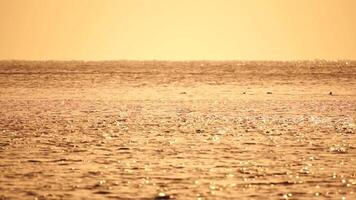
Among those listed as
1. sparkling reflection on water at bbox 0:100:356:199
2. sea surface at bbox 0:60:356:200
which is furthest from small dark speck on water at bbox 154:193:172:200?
sparkling reflection on water at bbox 0:100:356:199

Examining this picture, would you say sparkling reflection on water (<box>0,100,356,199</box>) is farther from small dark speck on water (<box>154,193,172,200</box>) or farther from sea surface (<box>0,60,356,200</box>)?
small dark speck on water (<box>154,193,172,200</box>)

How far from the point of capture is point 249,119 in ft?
148

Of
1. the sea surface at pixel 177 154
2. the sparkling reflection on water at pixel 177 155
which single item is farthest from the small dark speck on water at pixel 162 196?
the sparkling reflection on water at pixel 177 155

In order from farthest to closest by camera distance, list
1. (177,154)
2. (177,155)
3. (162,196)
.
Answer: (177,154)
(177,155)
(162,196)

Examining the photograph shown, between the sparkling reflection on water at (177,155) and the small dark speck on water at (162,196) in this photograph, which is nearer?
the small dark speck on water at (162,196)

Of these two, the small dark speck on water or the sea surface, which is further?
the sea surface

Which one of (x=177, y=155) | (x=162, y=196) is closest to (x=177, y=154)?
(x=177, y=155)

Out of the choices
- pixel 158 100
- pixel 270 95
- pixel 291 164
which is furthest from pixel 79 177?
pixel 270 95

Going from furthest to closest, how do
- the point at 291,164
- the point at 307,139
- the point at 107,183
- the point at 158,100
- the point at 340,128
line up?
the point at 158,100 < the point at 340,128 < the point at 307,139 < the point at 291,164 < the point at 107,183

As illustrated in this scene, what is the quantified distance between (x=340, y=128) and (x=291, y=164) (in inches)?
512

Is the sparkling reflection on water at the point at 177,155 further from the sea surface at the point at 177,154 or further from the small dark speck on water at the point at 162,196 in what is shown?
the small dark speck on water at the point at 162,196

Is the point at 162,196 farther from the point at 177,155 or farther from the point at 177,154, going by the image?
the point at 177,154

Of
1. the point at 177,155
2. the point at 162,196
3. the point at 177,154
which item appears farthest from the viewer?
the point at 177,154

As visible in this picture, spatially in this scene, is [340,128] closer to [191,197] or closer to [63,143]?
[63,143]
